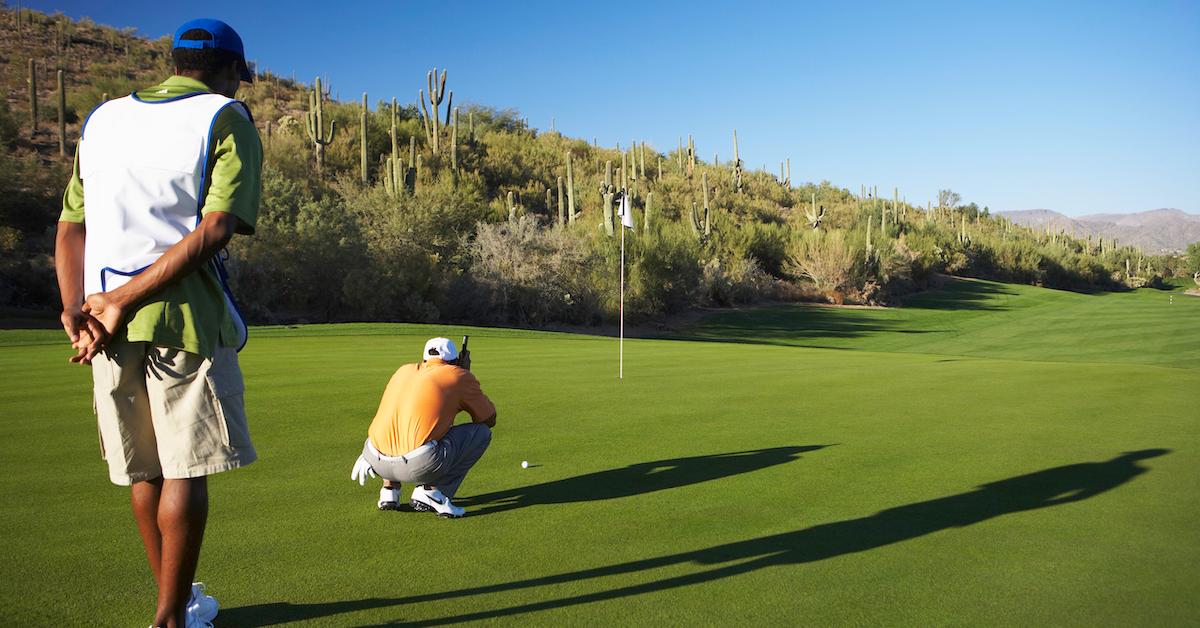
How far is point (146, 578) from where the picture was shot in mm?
4512

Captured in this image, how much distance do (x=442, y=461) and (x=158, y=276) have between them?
10.2ft

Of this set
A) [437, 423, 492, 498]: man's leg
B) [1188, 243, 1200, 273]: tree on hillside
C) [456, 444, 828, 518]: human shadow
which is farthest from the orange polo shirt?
[1188, 243, 1200, 273]: tree on hillside

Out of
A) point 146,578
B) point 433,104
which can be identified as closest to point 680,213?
point 433,104

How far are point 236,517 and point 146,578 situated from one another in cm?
119

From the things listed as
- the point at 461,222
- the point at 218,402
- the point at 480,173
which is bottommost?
the point at 218,402

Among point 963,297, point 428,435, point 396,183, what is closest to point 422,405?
point 428,435

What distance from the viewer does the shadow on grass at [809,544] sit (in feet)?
14.0

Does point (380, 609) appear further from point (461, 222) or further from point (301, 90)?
point (301, 90)

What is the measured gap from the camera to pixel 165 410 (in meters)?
3.52

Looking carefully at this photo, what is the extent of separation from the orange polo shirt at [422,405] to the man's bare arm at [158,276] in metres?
2.91

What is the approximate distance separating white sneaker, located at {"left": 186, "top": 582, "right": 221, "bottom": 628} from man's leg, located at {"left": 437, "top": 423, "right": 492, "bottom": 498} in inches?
89.8

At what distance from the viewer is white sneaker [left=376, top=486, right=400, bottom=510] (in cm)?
617

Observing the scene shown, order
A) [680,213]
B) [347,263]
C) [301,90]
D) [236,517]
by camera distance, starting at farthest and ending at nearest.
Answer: [301,90] < [680,213] < [347,263] < [236,517]

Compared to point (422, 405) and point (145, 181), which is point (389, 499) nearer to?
point (422, 405)
